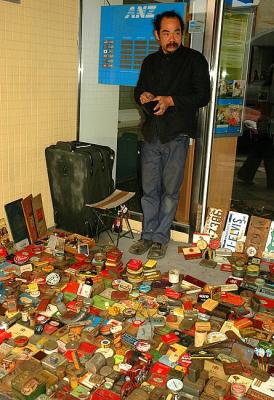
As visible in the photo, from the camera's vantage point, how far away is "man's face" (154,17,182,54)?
10.8 ft

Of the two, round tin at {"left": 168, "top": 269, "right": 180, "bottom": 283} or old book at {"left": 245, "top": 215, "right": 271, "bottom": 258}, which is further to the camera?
old book at {"left": 245, "top": 215, "right": 271, "bottom": 258}

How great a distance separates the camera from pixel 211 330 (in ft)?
8.60

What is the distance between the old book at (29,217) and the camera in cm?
368

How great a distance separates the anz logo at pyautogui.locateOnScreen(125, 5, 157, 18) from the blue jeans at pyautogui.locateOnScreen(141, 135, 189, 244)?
1031 mm

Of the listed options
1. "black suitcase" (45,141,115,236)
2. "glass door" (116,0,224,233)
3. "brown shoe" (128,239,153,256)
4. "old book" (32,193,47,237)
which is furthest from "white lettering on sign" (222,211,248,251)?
"old book" (32,193,47,237)

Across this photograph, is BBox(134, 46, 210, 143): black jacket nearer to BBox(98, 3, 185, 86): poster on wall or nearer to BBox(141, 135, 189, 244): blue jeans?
BBox(141, 135, 189, 244): blue jeans

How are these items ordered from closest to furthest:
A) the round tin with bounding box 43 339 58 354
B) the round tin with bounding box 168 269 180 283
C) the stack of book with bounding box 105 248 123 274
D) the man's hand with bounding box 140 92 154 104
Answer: the round tin with bounding box 43 339 58 354 → the round tin with bounding box 168 269 180 283 → the stack of book with bounding box 105 248 123 274 → the man's hand with bounding box 140 92 154 104

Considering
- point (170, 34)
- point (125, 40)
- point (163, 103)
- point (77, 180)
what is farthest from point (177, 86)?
point (77, 180)

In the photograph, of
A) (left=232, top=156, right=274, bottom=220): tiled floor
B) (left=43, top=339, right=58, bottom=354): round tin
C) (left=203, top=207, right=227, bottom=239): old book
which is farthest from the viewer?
(left=232, top=156, right=274, bottom=220): tiled floor

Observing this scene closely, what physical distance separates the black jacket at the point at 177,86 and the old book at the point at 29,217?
1079mm

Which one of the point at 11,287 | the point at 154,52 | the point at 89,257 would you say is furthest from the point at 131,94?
the point at 11,287

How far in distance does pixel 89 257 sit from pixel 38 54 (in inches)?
64.3

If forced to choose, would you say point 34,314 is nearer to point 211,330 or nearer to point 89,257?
point 89,257

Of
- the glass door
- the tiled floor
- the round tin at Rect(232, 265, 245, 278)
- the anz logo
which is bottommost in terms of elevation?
the round tin at Rect(232, 265, 245, 278)
